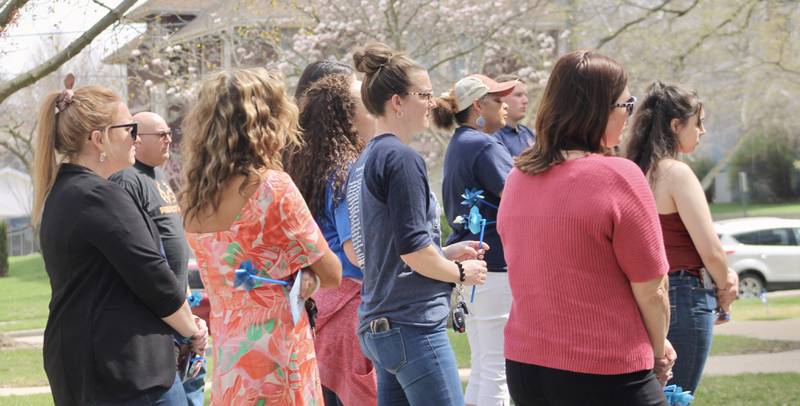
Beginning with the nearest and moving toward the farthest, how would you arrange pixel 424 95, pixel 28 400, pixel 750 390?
pixel 424 95, pixel 750 390, pixel 28 400

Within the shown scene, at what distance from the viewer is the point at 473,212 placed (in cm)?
500

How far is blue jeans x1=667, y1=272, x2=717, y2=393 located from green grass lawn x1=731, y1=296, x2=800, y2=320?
1450 cm

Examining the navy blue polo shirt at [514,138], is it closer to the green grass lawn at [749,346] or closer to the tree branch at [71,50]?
the tree branch at [71,50]

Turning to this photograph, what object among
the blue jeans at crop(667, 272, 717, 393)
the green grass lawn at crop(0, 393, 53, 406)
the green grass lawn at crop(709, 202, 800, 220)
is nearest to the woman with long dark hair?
the blue jeans at crop(667, 272, 717, 393)

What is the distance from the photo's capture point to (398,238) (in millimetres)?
3857

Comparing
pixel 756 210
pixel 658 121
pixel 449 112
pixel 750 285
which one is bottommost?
pixel 756 210

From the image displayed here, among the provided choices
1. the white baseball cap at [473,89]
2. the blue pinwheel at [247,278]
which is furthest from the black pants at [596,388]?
the white baseball cap at [473,89]

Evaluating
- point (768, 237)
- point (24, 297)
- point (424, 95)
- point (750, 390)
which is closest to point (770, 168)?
point (768, 237)

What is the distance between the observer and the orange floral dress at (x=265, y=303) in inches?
139

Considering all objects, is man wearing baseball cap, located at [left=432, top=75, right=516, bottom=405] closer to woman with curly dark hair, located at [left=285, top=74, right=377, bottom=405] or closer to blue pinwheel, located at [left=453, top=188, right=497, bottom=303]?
blue pinwheel, located at [left=453, top=188, right=497, bottom=303]

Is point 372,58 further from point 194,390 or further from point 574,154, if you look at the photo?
point 194,390

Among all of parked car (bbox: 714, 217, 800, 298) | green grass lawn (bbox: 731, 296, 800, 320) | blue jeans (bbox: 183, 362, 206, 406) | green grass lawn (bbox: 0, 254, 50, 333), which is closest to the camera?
blue jeans (bbox: 183, 362, 206, 406)

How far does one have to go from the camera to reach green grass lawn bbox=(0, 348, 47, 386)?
38.0 feet

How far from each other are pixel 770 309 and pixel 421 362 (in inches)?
727
